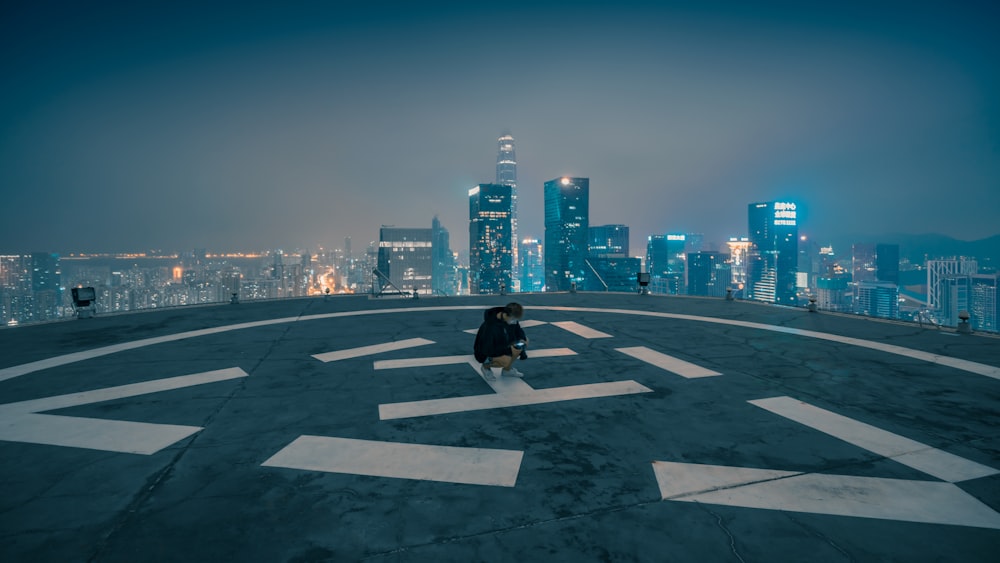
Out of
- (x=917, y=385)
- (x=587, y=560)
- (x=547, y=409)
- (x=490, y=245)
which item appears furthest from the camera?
(x=490, y=245)

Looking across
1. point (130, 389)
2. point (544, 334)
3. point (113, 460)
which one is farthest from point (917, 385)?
point (130, 389)

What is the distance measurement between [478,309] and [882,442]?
992 cm

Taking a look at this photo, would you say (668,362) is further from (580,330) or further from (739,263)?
(739,263)

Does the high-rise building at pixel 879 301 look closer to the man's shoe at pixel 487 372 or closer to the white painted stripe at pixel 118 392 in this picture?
the man's shoe at pixel 487 372

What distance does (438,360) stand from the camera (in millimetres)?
6762

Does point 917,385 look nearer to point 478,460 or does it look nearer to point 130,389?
point 478,460

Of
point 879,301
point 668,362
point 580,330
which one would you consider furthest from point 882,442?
point 879,301

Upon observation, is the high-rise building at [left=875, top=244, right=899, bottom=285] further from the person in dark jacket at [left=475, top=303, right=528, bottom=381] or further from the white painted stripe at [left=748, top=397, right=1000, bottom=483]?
the person in dark jacket at [left=475, top=303, right=528, bottom=381]

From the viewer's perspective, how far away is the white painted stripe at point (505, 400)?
15.1 ft

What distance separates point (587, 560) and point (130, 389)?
620cm

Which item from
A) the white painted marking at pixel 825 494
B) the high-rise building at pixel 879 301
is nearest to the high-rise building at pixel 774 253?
the high-rise building at pixel 879 301

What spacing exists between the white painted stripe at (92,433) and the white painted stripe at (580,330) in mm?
6783

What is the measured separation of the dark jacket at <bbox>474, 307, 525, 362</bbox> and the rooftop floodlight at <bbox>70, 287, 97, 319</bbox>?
11.6 m

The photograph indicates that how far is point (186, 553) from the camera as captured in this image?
230 cm
